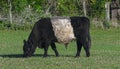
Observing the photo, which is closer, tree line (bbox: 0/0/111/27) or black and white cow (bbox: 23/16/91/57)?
black and white cow (bbox: 23/16/91/57)

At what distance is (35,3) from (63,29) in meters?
14.9

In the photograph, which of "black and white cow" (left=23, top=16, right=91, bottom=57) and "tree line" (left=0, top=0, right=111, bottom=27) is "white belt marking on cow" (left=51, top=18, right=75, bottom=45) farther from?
"tree line" (left=0, top=0, right=111, bottom=27)

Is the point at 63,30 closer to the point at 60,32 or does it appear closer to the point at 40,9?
the point at 60,32

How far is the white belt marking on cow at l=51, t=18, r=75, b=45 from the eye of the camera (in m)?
16.2

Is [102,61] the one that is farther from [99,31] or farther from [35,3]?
[35,3]

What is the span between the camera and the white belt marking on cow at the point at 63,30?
16.2m

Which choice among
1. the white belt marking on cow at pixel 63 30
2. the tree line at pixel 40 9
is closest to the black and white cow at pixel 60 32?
the white belt marking on cow at pixel 63 30

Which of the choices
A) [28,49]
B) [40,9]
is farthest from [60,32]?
[40,9]

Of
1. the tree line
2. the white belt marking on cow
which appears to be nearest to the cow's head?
the white belt marking on cow

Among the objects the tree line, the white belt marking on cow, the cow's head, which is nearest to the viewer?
the white belt marking on cow

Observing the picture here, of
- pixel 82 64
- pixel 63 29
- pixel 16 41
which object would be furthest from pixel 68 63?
pixel 16 41

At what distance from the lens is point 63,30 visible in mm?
16219

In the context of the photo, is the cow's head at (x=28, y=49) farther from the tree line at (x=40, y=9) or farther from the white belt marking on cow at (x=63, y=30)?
the tree line at (x=40, y=9)

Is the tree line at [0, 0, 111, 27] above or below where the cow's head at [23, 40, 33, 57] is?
below
